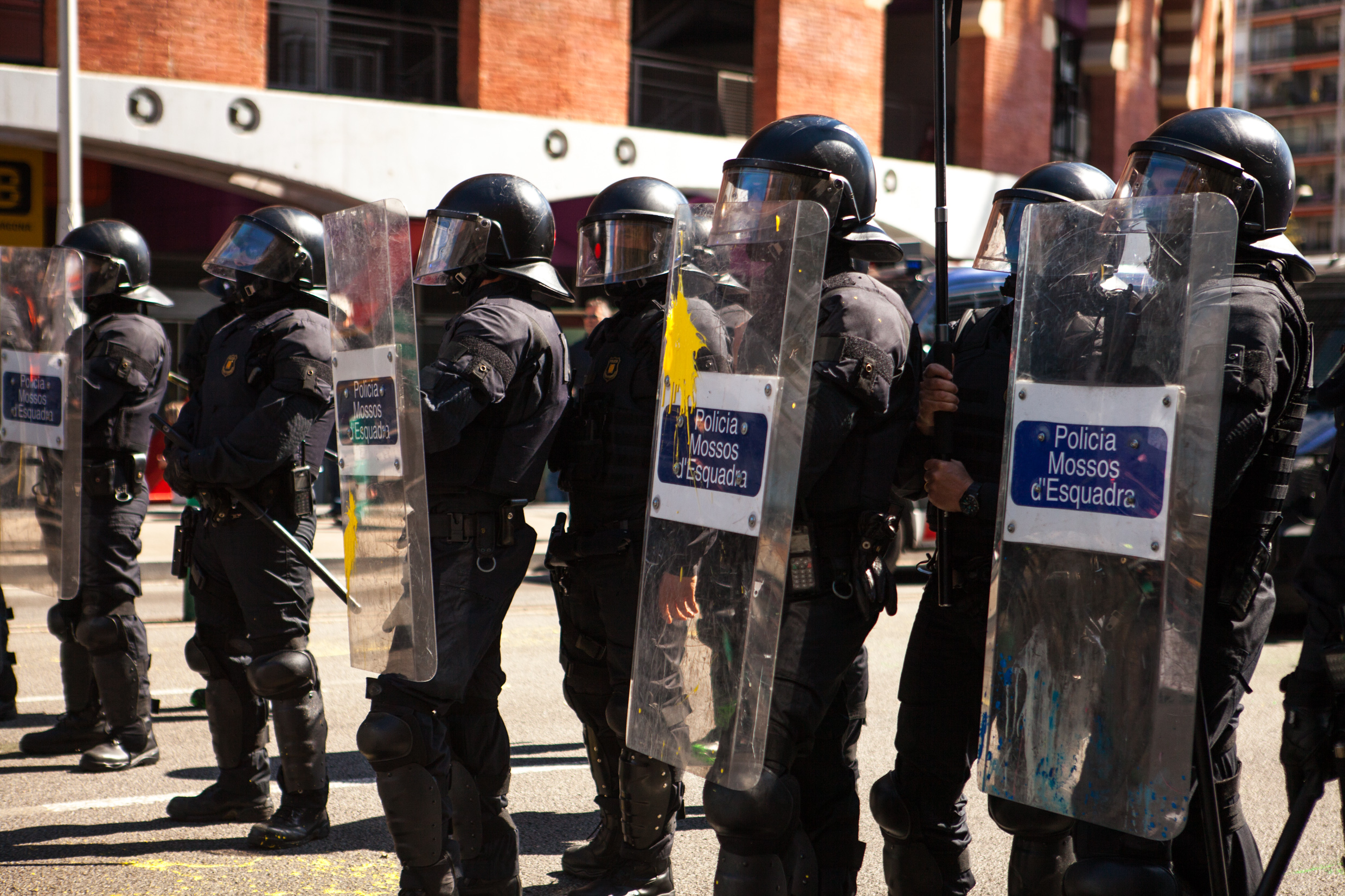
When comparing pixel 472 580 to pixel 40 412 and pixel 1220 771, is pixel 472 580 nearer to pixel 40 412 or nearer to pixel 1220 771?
pixel 1220 771

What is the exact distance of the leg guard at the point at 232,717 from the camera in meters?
4.30

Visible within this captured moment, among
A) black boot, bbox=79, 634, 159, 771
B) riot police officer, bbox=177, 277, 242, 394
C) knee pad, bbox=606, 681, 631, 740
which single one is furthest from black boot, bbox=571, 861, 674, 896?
riot police officer, bbox=177, 277, 242, 394

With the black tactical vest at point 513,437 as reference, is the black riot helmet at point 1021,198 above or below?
above

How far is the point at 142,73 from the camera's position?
12.2m

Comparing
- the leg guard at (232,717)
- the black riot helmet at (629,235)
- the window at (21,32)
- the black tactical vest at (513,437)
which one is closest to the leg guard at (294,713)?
the leg guard at (232,717)

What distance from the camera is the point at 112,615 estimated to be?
4.93 m

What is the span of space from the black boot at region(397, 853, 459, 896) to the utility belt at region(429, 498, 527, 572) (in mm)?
759

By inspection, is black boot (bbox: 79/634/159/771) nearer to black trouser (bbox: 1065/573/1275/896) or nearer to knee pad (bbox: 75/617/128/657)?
knee pad (bbox: 75/617/128/657)

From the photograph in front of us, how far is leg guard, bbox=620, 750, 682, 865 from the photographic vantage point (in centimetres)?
353

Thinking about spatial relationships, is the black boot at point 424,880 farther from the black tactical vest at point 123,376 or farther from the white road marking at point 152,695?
the white road marking at point 152,695

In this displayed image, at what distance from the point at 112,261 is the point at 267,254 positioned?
1194 millimetres

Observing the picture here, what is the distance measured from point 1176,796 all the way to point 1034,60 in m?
18.8

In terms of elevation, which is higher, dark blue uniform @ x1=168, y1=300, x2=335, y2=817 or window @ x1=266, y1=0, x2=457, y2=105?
window @ x1=266, y1=0, x2=457, y2=105

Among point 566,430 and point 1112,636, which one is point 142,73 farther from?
point 1112,636
